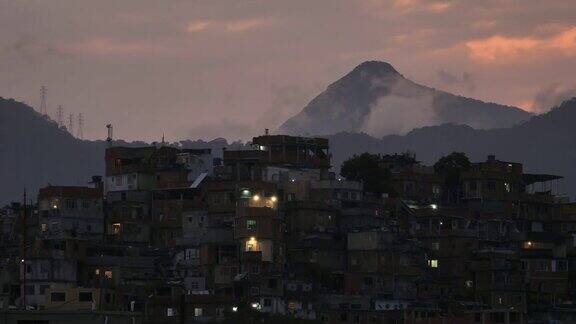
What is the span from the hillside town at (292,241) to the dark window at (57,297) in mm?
104

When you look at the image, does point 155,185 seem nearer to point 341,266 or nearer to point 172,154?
point 172,154

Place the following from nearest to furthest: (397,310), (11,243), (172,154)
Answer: (397,310) → (11,243) → (172,154)

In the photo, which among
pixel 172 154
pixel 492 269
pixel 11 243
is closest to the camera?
pixel 492 269

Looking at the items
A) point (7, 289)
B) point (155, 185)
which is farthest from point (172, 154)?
point (7, 289)

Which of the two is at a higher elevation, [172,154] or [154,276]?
[172,154]

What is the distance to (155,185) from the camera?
127m

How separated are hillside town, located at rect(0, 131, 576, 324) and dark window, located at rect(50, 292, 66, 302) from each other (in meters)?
0.10

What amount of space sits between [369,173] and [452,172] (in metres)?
6.78

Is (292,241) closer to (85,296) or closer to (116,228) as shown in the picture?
(116,228)

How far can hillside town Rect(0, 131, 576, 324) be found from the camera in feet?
351

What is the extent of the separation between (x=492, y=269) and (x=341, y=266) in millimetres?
9159

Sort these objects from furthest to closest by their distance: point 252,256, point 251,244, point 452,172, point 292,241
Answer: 1. point 452,172
2. point 292,241
3. point 251,244
4. point 252,256

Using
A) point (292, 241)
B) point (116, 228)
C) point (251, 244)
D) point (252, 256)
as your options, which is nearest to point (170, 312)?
point (252, 256)

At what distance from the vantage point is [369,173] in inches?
5197
